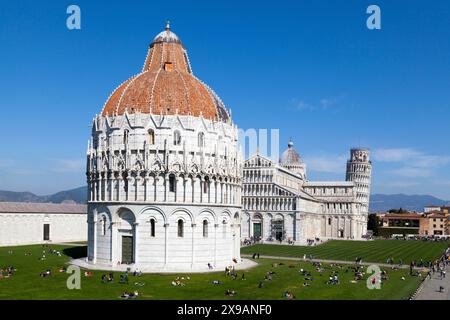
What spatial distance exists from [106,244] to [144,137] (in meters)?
13.1

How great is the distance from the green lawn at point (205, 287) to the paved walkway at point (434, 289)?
98cm

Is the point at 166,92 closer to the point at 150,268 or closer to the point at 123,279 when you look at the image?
the point at 150,268

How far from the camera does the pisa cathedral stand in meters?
58.8

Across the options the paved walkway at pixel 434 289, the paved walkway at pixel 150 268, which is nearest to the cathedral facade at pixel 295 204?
the paved walkway at pixel 150 268

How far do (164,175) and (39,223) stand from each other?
50.6 metres

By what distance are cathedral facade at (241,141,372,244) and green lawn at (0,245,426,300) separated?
55643 millimetres

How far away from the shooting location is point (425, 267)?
67875 mm

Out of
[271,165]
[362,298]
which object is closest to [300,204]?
[271,165]

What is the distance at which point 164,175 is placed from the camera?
59.0m

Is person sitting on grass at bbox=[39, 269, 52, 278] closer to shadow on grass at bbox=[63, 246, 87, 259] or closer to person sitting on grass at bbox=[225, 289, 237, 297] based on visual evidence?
shadow on grass at bbox=[63, 246, 87, 259]

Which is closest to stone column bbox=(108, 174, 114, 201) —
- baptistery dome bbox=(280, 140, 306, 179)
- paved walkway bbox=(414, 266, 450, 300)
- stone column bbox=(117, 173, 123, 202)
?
stone column bbox=(117, 173, 123, 202)

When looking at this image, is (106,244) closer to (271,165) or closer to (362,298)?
(362,298)

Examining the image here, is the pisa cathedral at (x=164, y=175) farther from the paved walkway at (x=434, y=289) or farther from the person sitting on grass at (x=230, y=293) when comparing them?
the paved walkway at (x=434, y=289)
